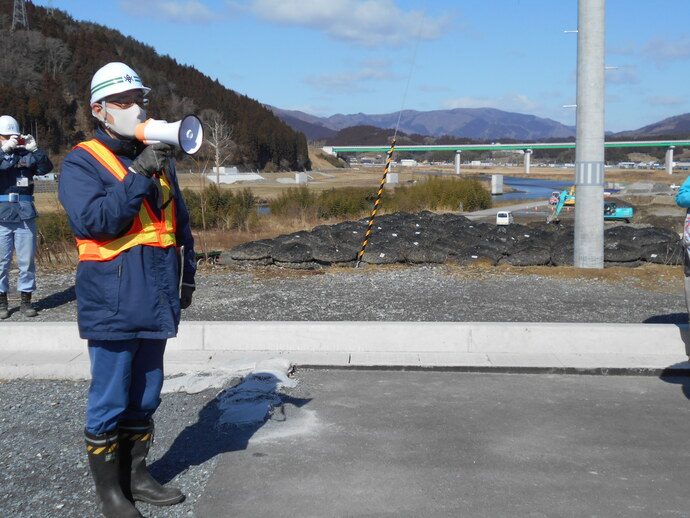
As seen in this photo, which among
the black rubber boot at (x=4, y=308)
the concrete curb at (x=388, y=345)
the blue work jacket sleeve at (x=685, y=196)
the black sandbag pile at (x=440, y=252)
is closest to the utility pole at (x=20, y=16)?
the black sandbag pile at (x=440, y=252)

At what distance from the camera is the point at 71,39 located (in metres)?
106

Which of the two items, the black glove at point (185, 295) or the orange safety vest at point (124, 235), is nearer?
the orange safety vest at point (124, 235)

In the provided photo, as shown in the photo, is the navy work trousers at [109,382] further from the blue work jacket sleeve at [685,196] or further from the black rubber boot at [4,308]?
the black rubber boot at [4,308]

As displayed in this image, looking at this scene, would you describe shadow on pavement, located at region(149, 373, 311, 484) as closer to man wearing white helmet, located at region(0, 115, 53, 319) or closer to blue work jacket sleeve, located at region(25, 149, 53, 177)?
man wearing white helmet, located at region(0, 115, 53, 319)

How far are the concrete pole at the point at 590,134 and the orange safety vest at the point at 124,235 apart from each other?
30.9 ft

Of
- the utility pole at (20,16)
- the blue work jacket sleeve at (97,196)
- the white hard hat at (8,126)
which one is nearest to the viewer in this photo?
the blue work jacket sleeve at (97,196)

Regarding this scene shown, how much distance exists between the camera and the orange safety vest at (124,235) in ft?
12.1

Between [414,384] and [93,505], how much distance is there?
9.52 ft

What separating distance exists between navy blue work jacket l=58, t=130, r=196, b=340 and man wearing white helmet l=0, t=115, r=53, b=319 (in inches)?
205

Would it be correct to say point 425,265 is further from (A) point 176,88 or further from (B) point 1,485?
(A) point 176,88

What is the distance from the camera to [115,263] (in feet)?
12.1

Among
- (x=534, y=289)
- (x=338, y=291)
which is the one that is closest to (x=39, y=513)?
(x=338, y=291)

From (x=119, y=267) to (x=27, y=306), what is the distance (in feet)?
19.3

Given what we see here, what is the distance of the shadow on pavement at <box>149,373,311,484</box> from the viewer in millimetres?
4598
